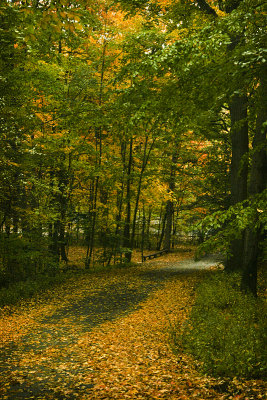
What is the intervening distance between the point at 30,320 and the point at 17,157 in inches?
202

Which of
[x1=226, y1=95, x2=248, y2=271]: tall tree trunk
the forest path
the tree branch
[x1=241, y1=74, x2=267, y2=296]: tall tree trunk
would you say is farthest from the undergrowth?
the tree branch

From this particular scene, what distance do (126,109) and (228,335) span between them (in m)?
7.03

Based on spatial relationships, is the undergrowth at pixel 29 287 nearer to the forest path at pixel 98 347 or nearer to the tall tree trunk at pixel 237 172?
the forest path at pixel 98 347

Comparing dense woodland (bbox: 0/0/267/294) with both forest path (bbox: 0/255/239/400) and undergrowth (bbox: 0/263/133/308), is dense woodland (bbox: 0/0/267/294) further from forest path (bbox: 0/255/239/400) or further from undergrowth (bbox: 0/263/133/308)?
forest path (bbox: 0/255/239/400)

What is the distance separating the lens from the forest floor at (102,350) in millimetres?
4688

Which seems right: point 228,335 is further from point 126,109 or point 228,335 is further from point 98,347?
point 126,109

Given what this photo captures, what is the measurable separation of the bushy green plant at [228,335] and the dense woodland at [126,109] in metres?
1.30

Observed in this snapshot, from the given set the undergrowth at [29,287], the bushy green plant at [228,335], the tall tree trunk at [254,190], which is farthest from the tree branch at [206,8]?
the undergrowth at [29,287]

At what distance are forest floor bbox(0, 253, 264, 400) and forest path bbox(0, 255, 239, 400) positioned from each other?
0.02 meters

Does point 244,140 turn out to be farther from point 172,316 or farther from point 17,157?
point 17,157

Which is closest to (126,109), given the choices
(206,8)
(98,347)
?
(206,8)

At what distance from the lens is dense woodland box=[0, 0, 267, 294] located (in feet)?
18.1

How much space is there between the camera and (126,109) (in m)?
9.86

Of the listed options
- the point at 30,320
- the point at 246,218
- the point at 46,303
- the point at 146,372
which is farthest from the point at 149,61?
the point at 46,303
